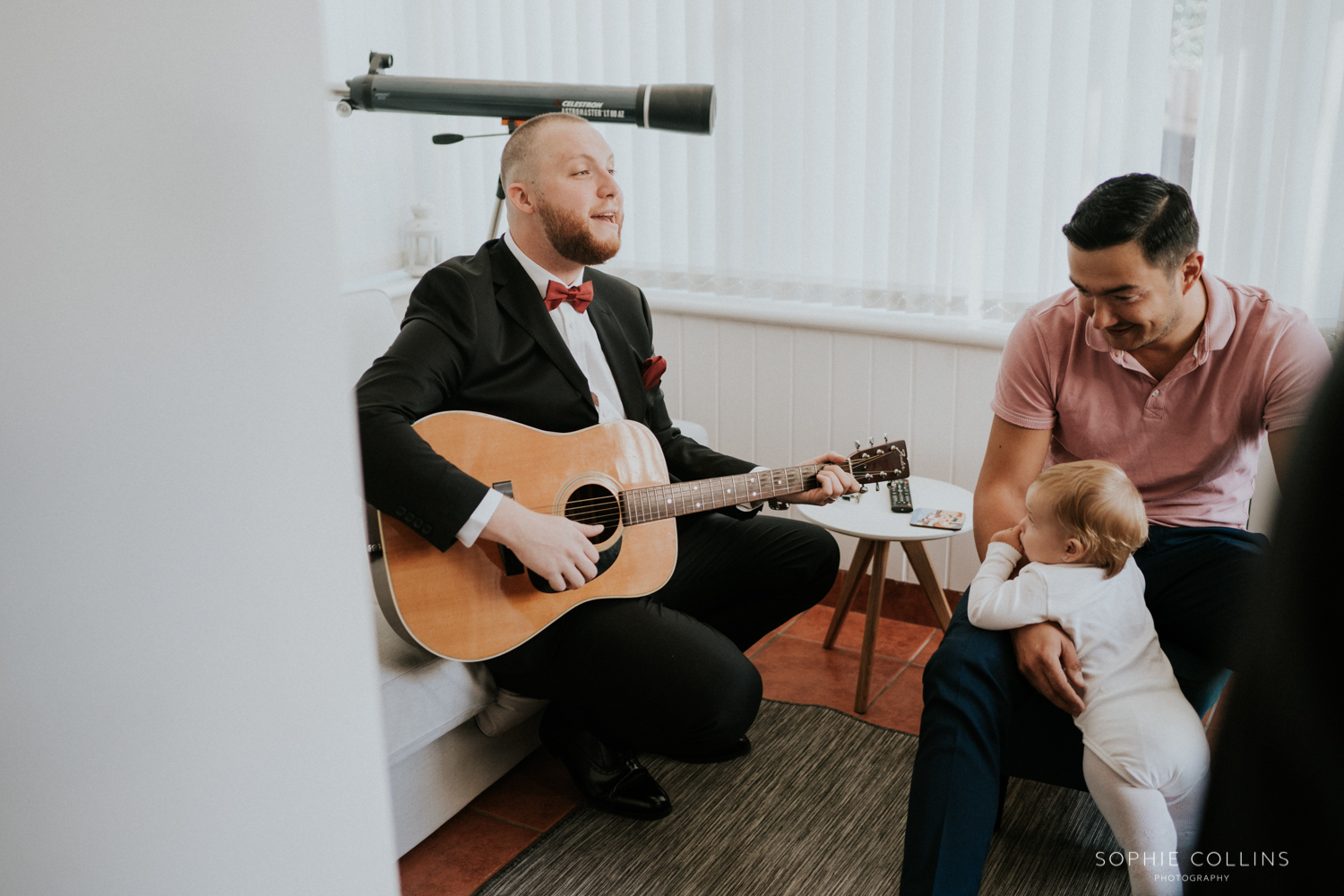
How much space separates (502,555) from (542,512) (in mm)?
110

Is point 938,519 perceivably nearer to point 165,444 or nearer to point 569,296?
point 569,296

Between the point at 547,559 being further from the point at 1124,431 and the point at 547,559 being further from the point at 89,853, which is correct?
the point at 89,853

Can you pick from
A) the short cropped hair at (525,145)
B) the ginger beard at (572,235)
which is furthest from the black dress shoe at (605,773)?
the short cropped hair at (525,145)

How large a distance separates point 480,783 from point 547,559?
58cm

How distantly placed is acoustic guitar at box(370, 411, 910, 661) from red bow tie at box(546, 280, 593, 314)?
0.29 meters

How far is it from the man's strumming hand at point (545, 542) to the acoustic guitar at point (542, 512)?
0.05 meters

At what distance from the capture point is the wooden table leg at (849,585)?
8.03ft

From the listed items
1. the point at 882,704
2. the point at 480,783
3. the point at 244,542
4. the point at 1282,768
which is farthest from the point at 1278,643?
the point at 882,704

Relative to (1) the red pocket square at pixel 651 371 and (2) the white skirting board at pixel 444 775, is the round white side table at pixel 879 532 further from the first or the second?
(2) the white skirting board at pixel 444 775

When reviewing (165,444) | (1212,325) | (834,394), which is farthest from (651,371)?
(165,444)

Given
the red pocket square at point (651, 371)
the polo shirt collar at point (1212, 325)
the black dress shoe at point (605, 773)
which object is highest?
the polo shirt collar at point (1212, 325)

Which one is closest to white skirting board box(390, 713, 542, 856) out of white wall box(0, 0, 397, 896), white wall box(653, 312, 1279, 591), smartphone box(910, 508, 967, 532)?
smartphone box(910, 508, 967, 532)

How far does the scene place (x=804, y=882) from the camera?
5.67 feet

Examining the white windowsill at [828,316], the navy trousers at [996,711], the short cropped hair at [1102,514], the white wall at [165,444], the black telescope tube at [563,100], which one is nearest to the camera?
the white wall at [165,444]
